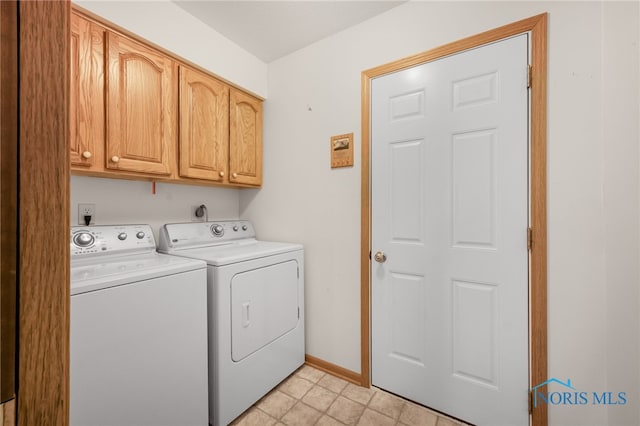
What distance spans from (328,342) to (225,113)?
184 cm

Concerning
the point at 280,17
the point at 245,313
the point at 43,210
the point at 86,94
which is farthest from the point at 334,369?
the point at 280,17

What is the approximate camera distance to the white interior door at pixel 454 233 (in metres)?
1.39

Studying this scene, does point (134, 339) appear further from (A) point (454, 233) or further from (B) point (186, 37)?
(B) point (186, 37)

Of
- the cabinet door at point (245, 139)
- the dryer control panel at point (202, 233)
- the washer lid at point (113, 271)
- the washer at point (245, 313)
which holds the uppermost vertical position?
the cabinet door at point (245, 139)

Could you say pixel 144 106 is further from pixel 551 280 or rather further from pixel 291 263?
pixel 551 280

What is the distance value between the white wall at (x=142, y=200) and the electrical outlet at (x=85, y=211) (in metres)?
0.02

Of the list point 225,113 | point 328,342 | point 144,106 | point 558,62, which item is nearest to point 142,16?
point 144,106

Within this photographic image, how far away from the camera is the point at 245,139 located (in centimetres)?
222

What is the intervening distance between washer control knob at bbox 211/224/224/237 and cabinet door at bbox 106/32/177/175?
0.55 metres

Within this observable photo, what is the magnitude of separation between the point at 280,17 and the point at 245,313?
187 centimetres

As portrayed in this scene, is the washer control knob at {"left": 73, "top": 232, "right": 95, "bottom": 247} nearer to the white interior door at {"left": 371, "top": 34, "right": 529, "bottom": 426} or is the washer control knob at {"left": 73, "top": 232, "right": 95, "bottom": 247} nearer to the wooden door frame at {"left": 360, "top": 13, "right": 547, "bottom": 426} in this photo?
the white interior door at {"left": 371, "top": 34, "right": 529, "bottom": 426}

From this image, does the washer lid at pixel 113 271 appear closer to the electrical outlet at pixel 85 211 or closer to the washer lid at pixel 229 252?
the washer lid at pixel 229 252

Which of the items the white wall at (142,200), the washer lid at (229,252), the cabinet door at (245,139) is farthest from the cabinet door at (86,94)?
the cabinet door at (245,139)

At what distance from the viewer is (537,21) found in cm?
132
